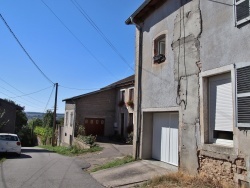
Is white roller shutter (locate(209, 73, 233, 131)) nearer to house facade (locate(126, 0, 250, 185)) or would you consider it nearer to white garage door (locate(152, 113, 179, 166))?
house facade (locate(126, 0, 250, 185))

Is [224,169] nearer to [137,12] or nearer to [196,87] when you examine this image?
[196,87]

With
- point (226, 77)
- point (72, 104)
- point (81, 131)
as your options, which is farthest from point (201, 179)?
point (72, 104)

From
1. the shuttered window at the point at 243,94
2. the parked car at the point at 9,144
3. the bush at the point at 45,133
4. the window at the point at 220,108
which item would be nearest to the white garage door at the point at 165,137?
the window at the point at 220,108

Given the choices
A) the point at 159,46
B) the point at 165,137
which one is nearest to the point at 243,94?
the point at 165,137

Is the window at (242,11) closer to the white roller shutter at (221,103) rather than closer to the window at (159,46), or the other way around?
the white roller shutter at (221,103)

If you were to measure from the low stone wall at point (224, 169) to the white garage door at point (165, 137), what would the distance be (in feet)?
8.21

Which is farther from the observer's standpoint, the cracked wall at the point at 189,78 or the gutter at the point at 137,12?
the gutter at the point at 137,12

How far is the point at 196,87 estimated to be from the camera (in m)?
8.94

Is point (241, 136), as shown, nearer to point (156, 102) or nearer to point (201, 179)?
point (201, 179)

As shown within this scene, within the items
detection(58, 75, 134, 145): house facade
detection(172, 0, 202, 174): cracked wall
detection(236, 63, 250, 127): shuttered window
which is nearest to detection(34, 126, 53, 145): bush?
detection(58, 75, 134, 145): house facade

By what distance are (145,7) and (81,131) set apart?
17972 mm

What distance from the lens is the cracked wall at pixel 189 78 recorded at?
→ 352 inches

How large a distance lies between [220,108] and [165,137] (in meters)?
3.94

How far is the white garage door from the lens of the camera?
1099 cm
